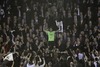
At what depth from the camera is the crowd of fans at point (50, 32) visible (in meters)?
21.7

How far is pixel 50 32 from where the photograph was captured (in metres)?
23.1

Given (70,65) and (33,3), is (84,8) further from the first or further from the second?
(70,65)

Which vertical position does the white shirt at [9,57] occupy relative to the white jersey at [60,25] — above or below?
below

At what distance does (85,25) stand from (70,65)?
2.89 metres

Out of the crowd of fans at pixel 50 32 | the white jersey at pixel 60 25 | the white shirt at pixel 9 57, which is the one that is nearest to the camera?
the white shirt at pixel 9 57

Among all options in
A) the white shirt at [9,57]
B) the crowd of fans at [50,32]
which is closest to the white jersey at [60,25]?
the crowd of fans at [50,32]

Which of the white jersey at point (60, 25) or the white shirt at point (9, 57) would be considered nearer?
the white shirt at point (9, 57)

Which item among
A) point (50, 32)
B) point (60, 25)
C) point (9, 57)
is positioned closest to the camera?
point (9, 57)

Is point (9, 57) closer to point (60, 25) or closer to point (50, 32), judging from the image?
point (50, 32)

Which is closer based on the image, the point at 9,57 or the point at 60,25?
the point at 9,57

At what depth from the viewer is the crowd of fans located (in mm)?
21672

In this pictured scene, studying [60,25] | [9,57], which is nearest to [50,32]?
[60,25]

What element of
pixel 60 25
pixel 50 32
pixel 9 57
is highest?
pixel 60 25

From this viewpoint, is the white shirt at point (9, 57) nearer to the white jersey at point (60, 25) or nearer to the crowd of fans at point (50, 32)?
the crowd of fans at point (50, 32)
